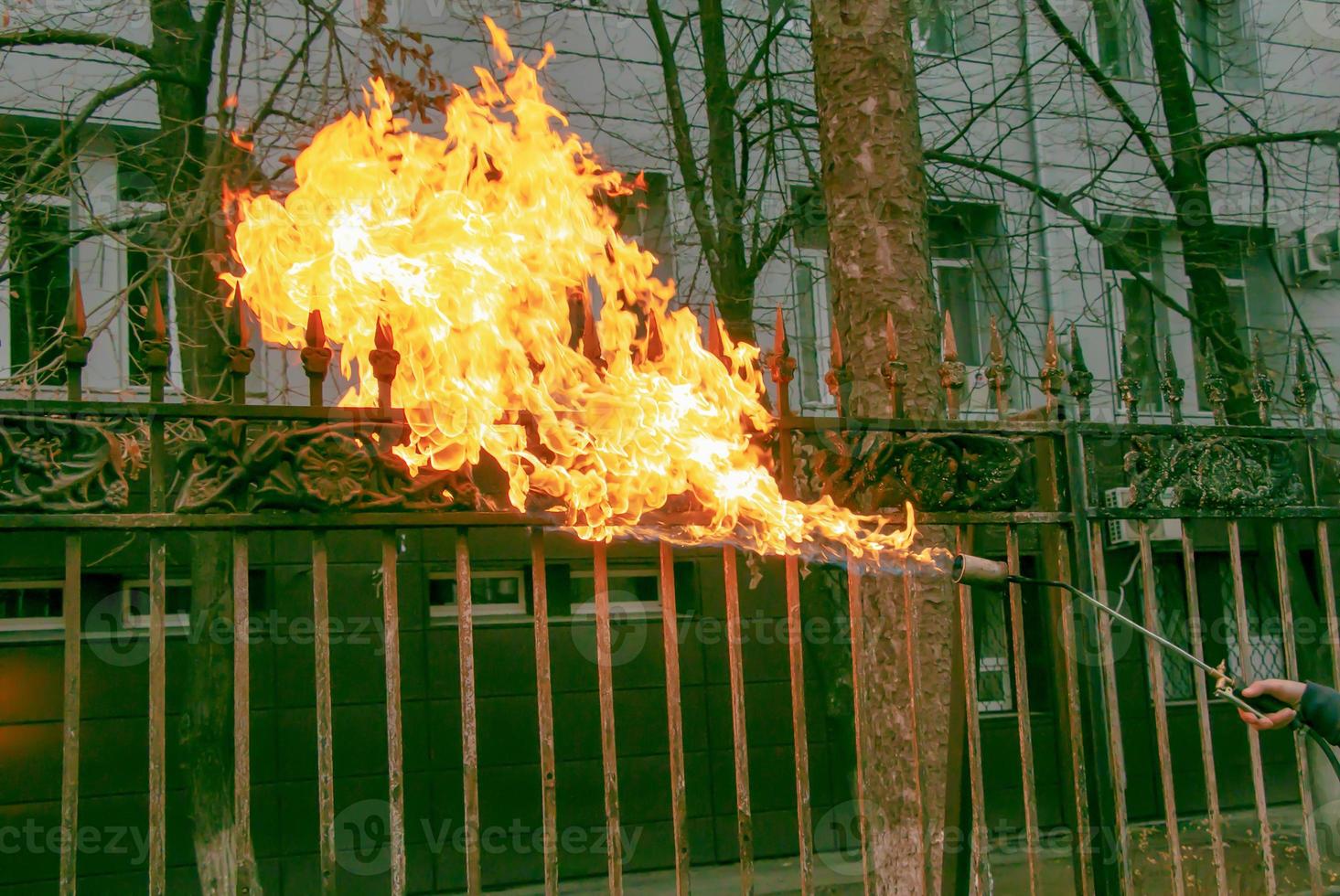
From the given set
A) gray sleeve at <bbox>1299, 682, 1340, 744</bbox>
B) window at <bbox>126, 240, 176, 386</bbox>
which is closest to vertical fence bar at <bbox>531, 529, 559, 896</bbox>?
gray sleeve at <bbox>1299, 682, 1340, 744</bbox>

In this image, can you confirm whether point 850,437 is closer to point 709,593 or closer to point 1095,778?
point 1095,778

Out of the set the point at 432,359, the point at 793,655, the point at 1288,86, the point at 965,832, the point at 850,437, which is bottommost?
the point at 965,832

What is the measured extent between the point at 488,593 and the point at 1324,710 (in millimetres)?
8114

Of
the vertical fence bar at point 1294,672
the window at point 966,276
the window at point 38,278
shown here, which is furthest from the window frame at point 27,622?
the window at point 966,276

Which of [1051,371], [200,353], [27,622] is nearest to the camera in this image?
[1051,371]

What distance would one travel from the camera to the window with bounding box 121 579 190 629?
968 cm

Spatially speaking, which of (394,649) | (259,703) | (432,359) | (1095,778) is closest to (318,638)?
(394,649)

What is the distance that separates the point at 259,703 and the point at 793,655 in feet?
22.1

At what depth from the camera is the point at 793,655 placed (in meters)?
4.24

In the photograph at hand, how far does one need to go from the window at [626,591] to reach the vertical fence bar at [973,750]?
21.8ft

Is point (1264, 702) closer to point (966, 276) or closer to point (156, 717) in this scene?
point (156, 717)

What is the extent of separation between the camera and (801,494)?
4.33 metres

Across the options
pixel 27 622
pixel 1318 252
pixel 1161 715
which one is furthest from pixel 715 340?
pixel 1318 252

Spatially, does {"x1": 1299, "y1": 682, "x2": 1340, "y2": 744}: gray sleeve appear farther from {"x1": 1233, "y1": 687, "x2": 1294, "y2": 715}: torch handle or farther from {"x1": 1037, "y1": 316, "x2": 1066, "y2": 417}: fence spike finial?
{"x1": 1037, "y1": 316, "x2": 1066, "y2": 417}: fence spike finial
